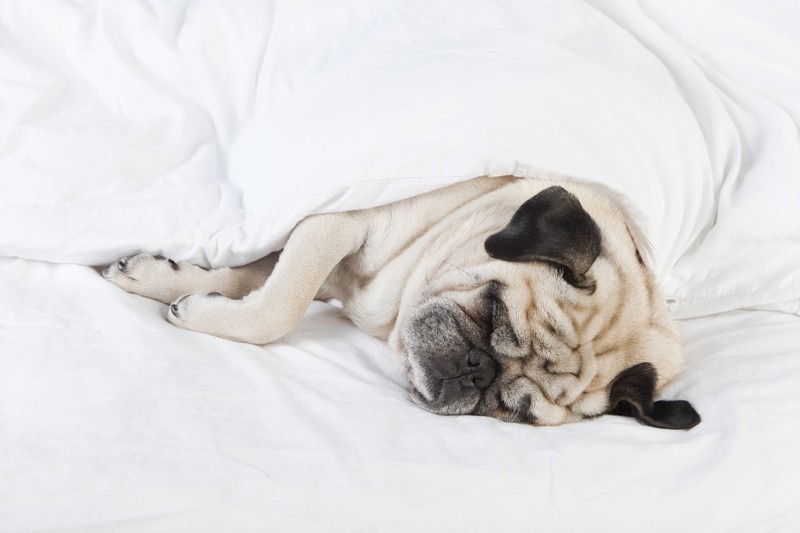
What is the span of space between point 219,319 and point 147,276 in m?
0.32

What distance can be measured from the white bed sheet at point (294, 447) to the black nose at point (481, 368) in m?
0.12

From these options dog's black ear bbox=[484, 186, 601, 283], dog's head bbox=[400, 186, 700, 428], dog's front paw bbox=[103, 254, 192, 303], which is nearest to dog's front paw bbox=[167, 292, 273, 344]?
dog's front paw bbox=[103, 254, 192, 303]

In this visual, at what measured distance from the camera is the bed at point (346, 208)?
1484 millimetres

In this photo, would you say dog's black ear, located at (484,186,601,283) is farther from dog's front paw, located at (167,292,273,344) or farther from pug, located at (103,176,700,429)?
dog's front paw, located at (167,292,273,344)

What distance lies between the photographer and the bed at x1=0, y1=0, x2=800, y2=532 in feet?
4.87

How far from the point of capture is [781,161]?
271 cm

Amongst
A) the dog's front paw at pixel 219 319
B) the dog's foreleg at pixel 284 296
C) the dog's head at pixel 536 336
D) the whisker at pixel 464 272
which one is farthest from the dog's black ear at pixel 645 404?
the dog's front paw at pixel 219 319

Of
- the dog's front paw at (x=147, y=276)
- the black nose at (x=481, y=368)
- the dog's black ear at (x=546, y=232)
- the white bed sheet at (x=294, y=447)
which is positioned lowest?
the dog's front paw at (x=147, y=276)

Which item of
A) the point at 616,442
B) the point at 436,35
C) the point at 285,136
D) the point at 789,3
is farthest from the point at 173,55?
the point at 789,3

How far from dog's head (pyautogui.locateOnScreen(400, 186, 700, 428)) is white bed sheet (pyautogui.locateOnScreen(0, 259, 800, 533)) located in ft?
0.30

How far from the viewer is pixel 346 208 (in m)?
2.15

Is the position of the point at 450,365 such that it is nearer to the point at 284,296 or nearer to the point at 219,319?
the point at 284,296

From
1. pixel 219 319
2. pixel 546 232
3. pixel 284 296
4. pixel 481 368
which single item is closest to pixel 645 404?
pixel 481 368

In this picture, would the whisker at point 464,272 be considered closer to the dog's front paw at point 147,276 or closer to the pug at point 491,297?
the pug at point 491,297
